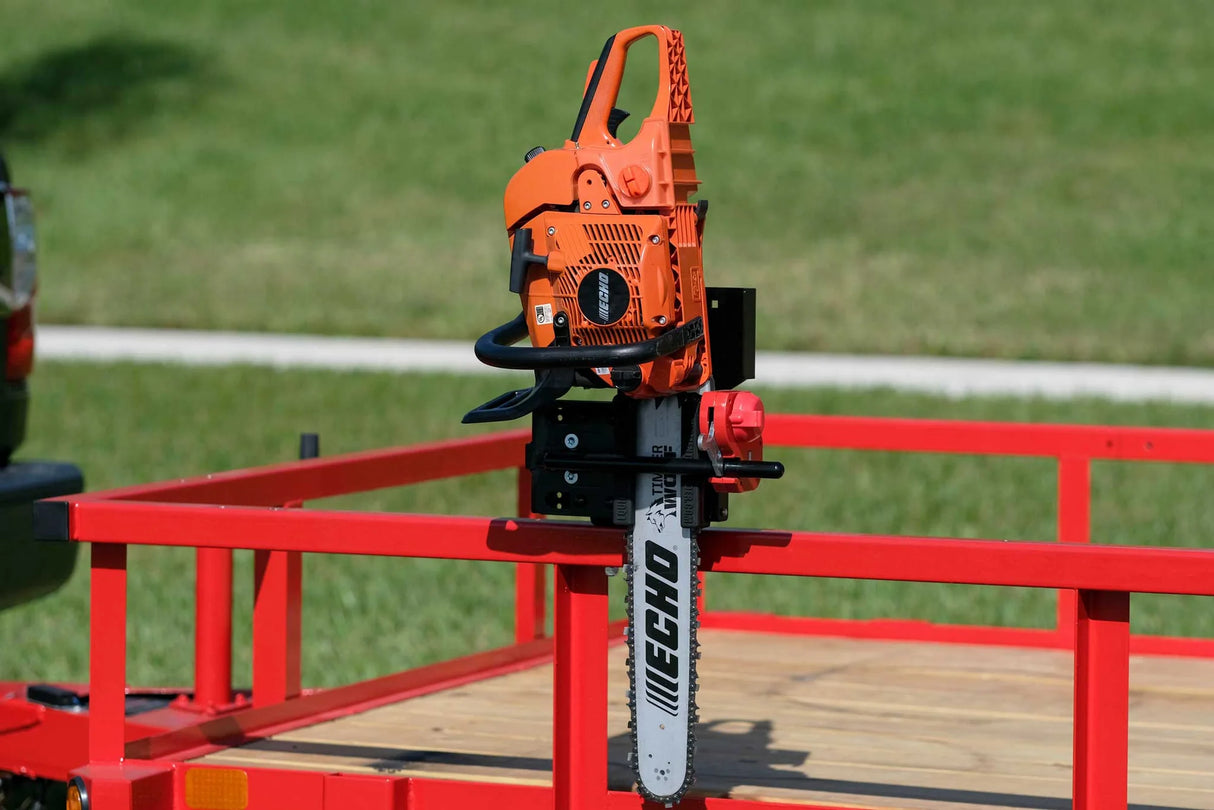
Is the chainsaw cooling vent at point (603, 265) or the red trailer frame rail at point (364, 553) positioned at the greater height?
the chainsaw cooling vent at point (603, 265)

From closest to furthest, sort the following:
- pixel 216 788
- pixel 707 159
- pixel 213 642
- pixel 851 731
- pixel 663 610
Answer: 1. pixel 663 610
2. pixel 216 788
3. pixel 851 731
4. pixel 213 642
5. pixel 707 159

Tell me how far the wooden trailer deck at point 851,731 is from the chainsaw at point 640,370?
2.65 feet

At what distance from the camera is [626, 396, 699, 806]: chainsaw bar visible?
3617 mm

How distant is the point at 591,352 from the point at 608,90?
0.55 m

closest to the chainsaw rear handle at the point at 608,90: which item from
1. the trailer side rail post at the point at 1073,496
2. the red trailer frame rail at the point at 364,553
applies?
the red trailer frame rail at the point at 364,553

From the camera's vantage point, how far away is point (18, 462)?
5211mm

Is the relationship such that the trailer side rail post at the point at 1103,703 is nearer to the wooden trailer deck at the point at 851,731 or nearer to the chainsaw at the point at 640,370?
the chainsaw at the point at 640,370

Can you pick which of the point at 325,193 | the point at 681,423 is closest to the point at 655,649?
the point at 681,423

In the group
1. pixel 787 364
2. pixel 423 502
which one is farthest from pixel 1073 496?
pixel 787 364

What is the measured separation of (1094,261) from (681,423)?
17600 mm

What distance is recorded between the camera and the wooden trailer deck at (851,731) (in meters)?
4.45

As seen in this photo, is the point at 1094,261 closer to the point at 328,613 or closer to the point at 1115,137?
the point at 1115,137

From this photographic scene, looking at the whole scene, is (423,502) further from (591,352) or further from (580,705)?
(591,352)

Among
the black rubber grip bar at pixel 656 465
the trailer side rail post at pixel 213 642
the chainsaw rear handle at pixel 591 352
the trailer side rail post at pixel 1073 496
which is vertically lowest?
the trailer side rail post at pixel 213 642
